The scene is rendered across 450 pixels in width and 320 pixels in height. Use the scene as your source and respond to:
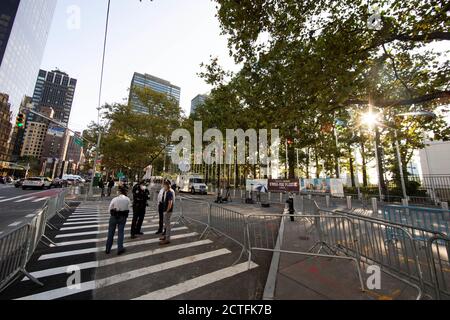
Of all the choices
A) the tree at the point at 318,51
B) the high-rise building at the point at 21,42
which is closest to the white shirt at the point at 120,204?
the tree at the point at 318,51

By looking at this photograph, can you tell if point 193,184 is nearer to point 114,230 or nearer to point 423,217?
point 114,230

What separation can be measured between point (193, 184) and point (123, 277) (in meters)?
27.2

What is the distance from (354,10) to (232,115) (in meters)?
7.31

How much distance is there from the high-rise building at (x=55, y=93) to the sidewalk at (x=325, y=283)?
18577cm

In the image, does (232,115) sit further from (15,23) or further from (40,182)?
(15,23)

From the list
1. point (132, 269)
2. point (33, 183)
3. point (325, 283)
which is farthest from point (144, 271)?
point (33, 183)

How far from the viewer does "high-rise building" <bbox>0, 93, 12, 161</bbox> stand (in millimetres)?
72294

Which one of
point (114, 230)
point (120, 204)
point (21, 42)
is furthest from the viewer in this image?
point (21, 42)

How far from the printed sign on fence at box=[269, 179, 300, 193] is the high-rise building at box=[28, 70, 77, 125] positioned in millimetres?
176985

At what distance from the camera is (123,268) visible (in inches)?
176

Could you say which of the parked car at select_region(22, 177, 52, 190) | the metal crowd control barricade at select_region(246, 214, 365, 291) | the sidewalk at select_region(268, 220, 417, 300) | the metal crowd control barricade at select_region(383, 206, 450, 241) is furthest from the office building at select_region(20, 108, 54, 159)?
the metal crowd control barricade at select_region(383, 206, 450, 241)

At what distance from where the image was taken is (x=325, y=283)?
3629mm
